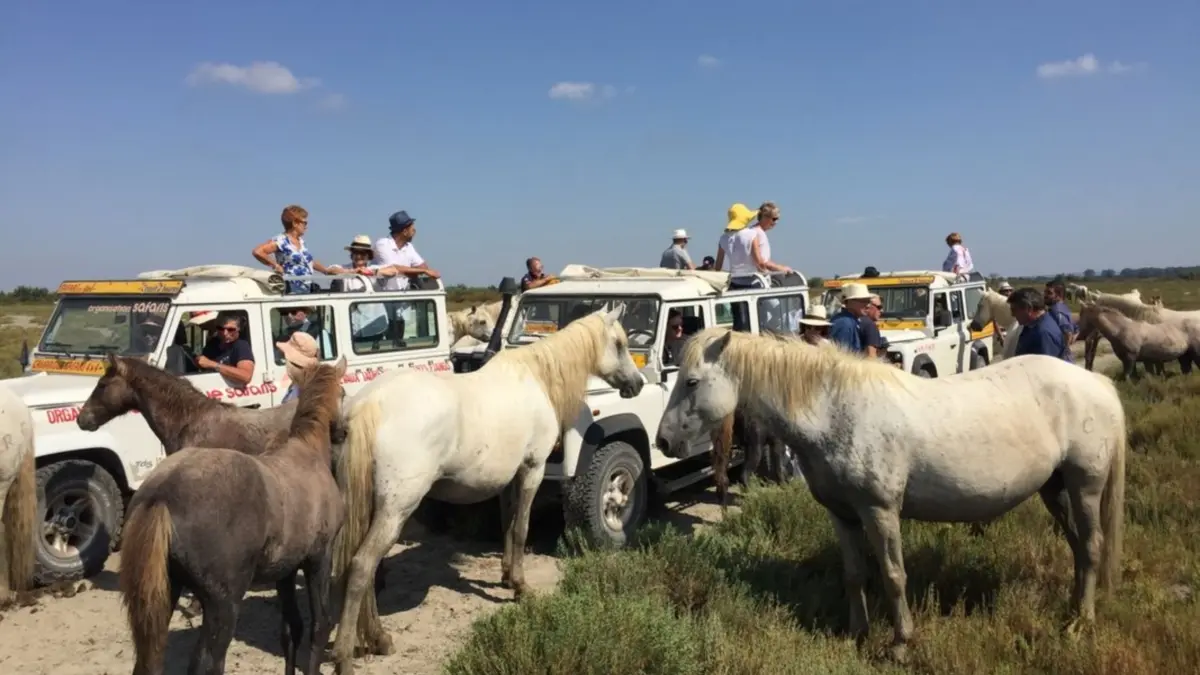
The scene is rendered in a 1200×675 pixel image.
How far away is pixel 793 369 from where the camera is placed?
478 centimetres

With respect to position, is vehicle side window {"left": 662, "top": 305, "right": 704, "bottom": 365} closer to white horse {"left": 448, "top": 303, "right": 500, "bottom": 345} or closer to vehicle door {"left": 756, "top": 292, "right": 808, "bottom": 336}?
vehicle door {"left": 756, "top": 292, "right": 808, "bottom": 336}

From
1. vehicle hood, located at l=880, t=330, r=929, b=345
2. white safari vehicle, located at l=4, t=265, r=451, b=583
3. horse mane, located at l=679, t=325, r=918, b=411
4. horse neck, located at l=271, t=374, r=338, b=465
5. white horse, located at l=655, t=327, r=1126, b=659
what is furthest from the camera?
vehicle hood, located at l=880, t=330, r=929, b=345

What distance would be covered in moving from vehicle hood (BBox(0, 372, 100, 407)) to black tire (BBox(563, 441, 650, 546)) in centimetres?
355

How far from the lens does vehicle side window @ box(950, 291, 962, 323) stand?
13.8 metres

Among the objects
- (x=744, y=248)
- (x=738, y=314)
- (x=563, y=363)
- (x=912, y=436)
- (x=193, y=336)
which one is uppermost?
(x=744, y=248)

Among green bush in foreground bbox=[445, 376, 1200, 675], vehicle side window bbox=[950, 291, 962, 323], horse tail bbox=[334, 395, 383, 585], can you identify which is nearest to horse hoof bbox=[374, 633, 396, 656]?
horse tail bbox=[334, 395, 383, 585]

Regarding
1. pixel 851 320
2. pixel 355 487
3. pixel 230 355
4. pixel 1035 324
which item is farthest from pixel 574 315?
pixel 1035 324

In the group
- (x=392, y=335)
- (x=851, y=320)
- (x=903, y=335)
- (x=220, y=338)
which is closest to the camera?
(x=220, y=338)

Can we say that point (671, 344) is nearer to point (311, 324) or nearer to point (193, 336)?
point (311, 324)

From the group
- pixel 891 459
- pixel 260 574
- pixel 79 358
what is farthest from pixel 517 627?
pixel 79 358

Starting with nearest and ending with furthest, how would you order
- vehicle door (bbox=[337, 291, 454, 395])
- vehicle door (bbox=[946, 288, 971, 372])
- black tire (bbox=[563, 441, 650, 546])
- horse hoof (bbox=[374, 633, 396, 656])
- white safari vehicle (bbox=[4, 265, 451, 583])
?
1. horse hoof (bbox=[374, 633, 396, 656])
2. white safari vehicle (bbox=[4, 265, 451, 583])
3. black tire (bbox=[563, 441, 650, 546])
4. vehicle door (bbox=[337, 291, 454, 395])
5. vehicle door (bbox=[946, 288, 971, 372])

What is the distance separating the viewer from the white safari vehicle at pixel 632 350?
250 inches

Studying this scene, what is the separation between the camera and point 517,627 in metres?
4.26

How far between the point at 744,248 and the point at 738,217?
1.33ft
